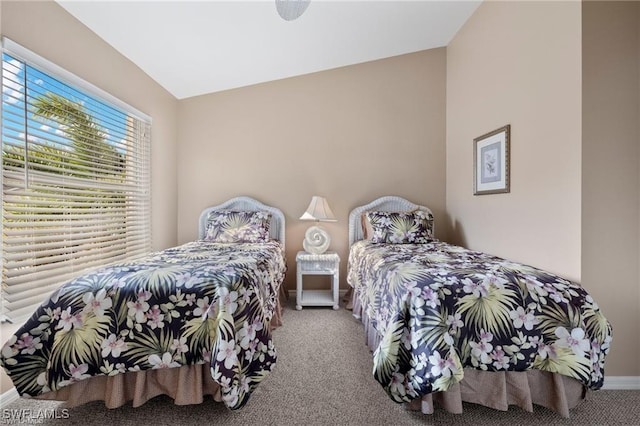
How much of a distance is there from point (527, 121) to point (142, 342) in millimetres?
2806

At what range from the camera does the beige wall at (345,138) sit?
11.5 feet

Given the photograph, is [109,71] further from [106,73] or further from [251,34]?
[251,34]

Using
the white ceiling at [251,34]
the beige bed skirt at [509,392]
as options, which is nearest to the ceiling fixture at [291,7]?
the white ceiling at [251,34]

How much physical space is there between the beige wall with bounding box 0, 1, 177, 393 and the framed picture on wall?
328 cm

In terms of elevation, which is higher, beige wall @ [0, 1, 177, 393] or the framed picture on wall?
beige wall @ [0, 1, 177, 393]

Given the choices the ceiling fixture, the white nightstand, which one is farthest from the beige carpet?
the ceiling fixture

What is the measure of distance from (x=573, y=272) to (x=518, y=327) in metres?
0.69

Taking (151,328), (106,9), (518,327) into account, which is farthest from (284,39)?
(518,327)

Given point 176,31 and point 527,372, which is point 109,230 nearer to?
point 176,31

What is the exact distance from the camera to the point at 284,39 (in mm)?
2717

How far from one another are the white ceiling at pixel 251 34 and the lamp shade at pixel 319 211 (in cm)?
152

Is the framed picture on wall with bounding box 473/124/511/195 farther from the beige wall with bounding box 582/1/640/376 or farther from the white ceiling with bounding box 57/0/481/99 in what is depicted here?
the white ceiling with bounding box 57/0/481/99

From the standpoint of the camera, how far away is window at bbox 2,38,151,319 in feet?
5.44

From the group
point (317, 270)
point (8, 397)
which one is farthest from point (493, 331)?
point (8, 397)
